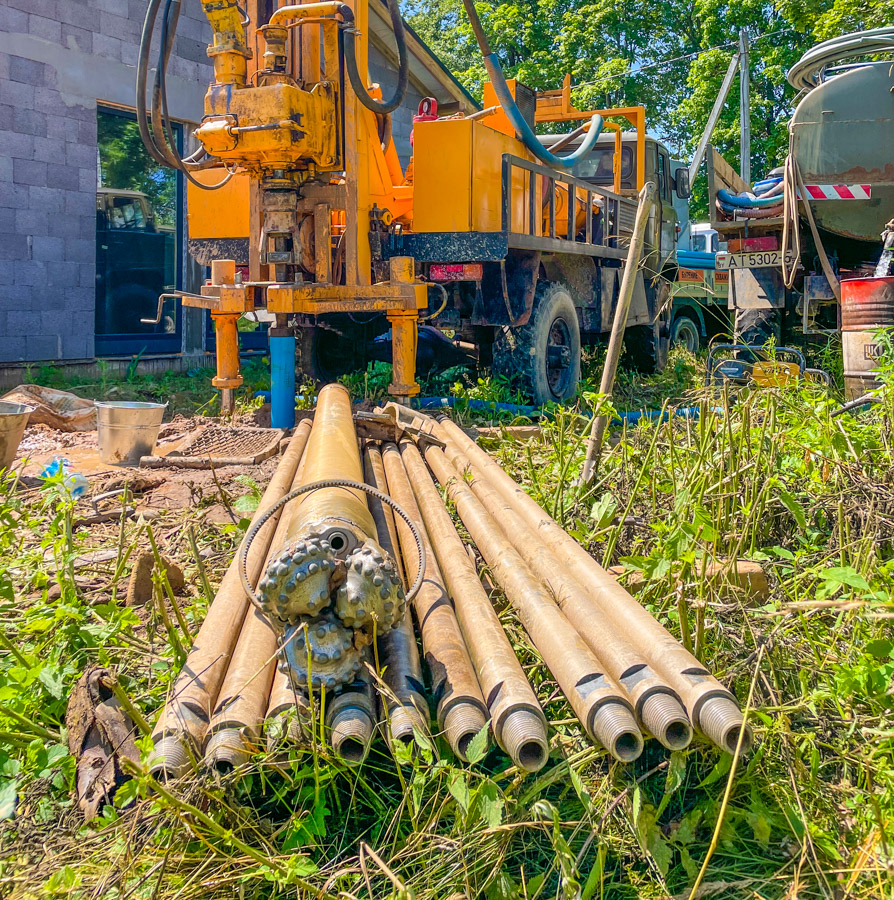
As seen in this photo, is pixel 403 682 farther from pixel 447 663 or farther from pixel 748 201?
pixel 748 201

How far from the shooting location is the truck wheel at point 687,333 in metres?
11.5

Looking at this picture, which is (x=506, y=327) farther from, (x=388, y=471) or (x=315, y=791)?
(x=315, y=791)

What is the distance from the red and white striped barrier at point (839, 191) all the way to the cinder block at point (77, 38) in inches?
279

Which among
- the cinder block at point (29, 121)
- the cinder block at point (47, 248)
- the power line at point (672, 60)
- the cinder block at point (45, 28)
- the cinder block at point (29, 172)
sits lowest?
the cinder block at point (47, 248)

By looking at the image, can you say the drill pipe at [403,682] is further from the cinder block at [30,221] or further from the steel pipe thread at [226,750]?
the cinder block at [30,221]

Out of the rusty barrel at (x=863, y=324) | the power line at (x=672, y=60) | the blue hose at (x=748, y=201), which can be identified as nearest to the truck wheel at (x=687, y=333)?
the blue hose at (x=748, y=201)

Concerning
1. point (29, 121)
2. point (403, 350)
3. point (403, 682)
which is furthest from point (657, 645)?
point (29, 121)

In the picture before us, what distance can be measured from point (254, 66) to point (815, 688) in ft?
18.1

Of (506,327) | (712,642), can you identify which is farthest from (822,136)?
(712,642)

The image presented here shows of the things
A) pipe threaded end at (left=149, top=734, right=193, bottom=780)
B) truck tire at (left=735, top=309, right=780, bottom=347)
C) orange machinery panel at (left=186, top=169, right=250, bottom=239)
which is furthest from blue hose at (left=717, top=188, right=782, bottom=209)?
pipe threaded end at (left=149, top=734, right=193, bottom=780)

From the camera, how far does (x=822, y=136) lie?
6.90m

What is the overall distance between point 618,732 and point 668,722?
120 millimetres

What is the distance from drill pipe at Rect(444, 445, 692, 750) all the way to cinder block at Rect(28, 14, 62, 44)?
25.9 ft

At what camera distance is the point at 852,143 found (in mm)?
6832
